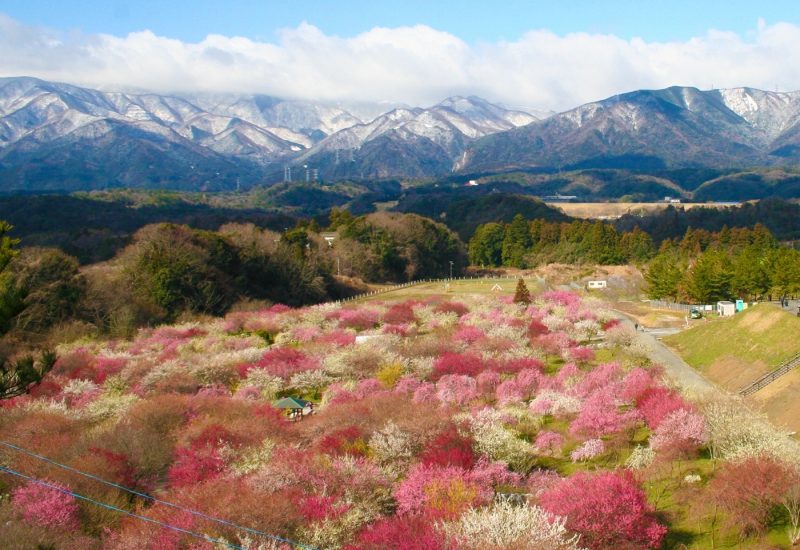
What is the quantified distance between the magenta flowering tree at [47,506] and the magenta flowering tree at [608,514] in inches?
369

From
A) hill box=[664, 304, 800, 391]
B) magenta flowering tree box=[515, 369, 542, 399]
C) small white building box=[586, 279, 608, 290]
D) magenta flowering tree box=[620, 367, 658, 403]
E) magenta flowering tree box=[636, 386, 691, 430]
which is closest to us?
magenta flowering tree box=[636, 386, 691, 430]

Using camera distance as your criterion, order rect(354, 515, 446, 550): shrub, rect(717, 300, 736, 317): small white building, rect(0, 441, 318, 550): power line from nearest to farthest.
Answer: rect(354, 515, 446, 550): shrub
rect(0, 441, 318, 550): power line
rect(717, 300, 736, 317): small white building

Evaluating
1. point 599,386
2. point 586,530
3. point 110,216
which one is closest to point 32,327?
point 599,386

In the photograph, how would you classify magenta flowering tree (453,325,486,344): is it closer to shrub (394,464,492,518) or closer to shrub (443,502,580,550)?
shrub (394,464,492,518)

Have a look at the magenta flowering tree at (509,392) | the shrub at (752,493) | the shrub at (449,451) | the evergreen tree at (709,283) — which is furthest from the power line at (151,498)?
the evergreen tree at (709,283)

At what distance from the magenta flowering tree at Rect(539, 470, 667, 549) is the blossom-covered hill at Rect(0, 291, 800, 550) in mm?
40

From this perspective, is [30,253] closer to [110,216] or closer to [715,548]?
[715,548]

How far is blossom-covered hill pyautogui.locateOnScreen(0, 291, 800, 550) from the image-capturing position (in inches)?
565

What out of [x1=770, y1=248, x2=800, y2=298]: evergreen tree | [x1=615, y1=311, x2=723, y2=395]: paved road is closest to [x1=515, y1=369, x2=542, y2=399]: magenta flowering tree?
[x1=615, y1=311, x2=723, y2=395]: paved road

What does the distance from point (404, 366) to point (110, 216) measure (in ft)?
353

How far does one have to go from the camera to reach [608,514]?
14484mm

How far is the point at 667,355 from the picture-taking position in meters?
37.0

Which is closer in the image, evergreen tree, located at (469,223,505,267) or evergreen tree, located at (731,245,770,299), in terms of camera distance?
evergreen tree, located at (731,245,770,299)

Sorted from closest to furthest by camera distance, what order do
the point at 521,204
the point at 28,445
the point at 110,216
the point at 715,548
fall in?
the point at 715,548, the point at 28,445, the point at 110,216, the point at 521,204
